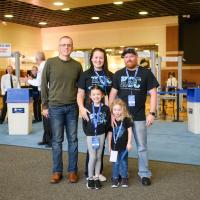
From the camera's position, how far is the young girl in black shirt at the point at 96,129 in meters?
4.00

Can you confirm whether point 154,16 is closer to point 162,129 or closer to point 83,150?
point 162,129

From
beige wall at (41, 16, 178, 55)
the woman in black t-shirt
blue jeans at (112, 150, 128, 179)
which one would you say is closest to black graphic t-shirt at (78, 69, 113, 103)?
the woman in black t-shirt

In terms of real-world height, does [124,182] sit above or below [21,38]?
below

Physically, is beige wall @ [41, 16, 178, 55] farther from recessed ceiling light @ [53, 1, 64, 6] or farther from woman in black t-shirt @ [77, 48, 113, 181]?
woman in black t-shirt @ [77, 48, 113, 181]

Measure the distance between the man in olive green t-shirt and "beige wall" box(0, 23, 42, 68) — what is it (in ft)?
48.0

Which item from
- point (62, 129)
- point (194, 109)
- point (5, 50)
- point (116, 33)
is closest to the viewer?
point (62, 129)

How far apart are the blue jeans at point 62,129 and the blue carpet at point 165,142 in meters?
1.58

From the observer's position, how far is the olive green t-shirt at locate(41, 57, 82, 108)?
4.16 m

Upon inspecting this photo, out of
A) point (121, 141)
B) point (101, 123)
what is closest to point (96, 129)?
point (101, 123)

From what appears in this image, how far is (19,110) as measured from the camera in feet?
25.7

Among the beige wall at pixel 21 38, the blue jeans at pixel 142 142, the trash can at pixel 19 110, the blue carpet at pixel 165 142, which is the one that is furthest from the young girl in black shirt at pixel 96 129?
the beige wall at pixel 21 38

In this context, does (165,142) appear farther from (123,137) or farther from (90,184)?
(90,184)

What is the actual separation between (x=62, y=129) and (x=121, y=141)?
0.72 m

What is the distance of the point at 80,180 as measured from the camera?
4348 mm
